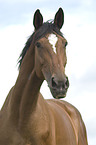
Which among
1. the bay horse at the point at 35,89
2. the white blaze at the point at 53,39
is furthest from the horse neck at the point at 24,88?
the white blaze at the point at 53,39

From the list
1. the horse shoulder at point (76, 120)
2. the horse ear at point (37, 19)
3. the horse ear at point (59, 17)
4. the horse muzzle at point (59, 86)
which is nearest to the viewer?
the horse muzzle at point (59, 86)

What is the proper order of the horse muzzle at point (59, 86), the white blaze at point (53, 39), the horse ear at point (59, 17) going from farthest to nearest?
the horse ear at point (59, 17), the white blaze at point (53, 39), the horse muzzle at point (59, 86)

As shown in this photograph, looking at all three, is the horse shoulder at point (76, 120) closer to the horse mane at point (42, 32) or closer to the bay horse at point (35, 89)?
the bay horse at point (35, 89)

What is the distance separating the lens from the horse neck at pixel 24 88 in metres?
5.32

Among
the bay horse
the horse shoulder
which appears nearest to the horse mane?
the bay horse

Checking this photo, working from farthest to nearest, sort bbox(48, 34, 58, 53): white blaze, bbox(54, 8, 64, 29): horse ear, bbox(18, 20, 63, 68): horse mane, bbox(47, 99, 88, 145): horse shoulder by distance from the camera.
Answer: bbox(47, 99, 88, 145): horse shoulder
bbox(54, 8, 64, 29): horse ear
bbox(18, 20, 63, 68): horse mane
bbox(48, 34, 58, 53): white blaze

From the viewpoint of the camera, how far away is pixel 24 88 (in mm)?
5371

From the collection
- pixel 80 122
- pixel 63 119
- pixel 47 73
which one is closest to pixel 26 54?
pixel 47 73

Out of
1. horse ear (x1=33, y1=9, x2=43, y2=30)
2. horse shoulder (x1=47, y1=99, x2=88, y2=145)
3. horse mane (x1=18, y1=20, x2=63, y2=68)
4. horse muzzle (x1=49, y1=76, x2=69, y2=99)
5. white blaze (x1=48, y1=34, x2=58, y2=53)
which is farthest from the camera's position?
horse shoulder (x1=47, y1=99, x2=88, y2=145)

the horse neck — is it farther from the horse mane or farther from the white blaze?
the white blaze

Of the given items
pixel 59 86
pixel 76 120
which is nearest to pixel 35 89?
pixel 59 86

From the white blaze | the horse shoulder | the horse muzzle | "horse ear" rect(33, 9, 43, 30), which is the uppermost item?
"horse ear" rect(33, 9, 43, 30)

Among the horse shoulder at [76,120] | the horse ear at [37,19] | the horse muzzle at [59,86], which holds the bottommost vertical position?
the horse shoulder at [76,120]

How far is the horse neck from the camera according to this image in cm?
532
